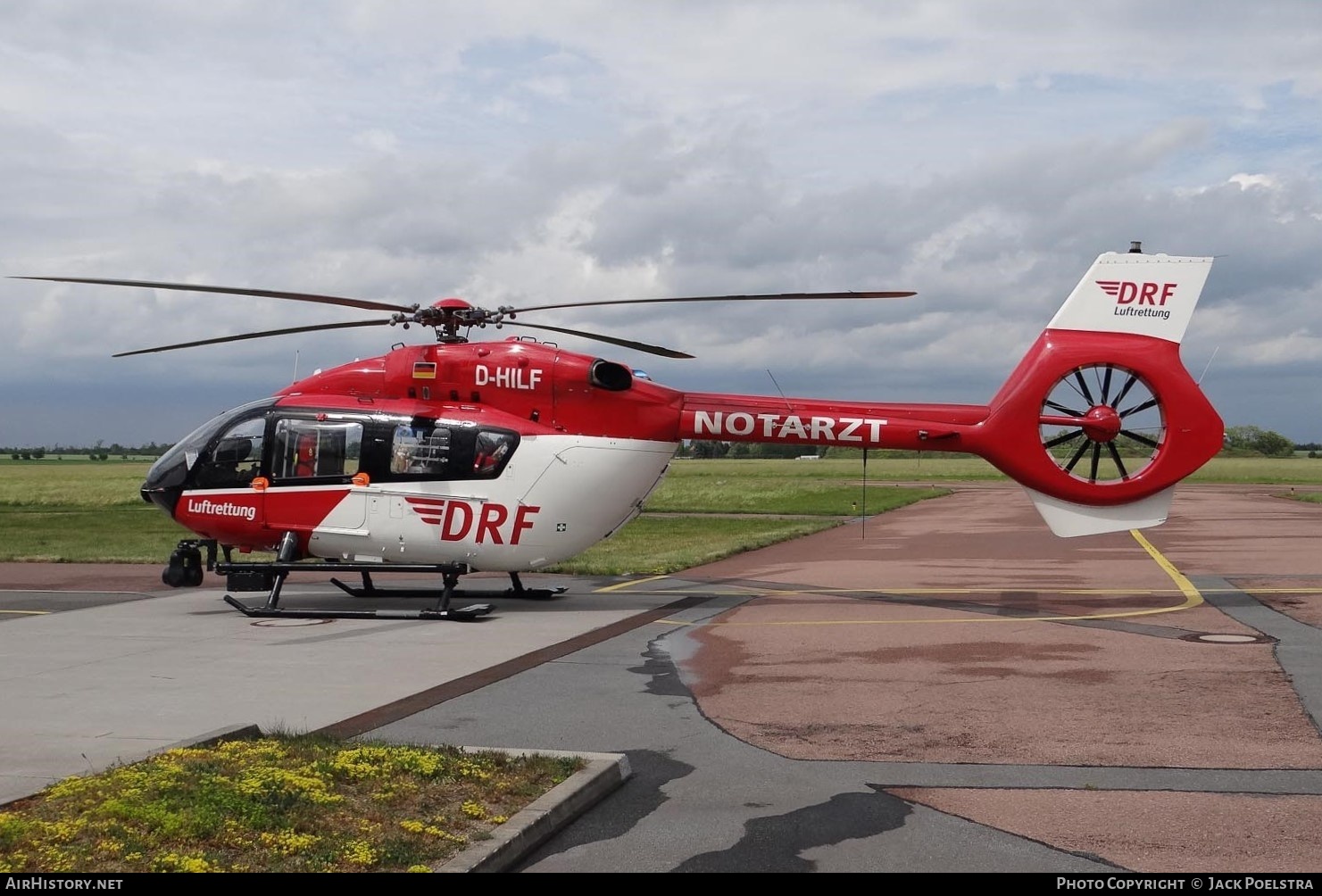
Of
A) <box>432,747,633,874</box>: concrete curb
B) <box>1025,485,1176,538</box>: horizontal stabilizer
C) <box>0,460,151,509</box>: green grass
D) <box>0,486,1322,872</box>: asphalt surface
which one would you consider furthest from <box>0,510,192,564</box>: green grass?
<box>432,747,633,874</box>: concrete curb

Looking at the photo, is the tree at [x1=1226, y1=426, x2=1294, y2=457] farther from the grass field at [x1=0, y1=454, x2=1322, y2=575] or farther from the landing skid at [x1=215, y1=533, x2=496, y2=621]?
the landing skid at [x1=215, y1=533, x2=496, y2=621]

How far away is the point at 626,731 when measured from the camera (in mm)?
8883

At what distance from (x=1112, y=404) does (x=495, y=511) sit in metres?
8.21

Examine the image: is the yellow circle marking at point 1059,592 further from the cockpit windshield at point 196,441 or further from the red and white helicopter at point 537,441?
the cockpit windshield at point 196,441

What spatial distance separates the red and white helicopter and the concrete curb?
8.33 m

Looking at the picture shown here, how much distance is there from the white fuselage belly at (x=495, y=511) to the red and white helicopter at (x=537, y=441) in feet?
0.08

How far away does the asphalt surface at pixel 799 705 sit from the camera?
6.31 m

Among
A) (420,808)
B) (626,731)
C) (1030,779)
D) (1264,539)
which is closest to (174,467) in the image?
(626,731)

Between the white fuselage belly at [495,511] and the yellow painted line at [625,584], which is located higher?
the white fuselage belly at [495,511]

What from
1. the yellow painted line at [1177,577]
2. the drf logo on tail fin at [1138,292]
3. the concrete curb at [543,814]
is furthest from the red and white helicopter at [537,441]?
the concrete curb at [543,814]

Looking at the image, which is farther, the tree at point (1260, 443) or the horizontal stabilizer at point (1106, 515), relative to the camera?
the tree at point (1260, 443)

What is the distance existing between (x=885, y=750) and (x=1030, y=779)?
43.9 inches

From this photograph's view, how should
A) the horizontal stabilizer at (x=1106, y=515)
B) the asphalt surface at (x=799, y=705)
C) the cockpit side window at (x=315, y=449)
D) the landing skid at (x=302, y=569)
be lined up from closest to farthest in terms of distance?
1. the asphalt surface at (x=799, y=705)
2. the landing skid at (x=302, y=569)
3. the horizontal stabilizer at (x=1106, y=515)
4. the cockpit side window at (x=315, y=449)

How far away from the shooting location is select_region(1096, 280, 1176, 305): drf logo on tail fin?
15.6 m
